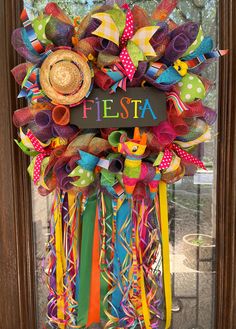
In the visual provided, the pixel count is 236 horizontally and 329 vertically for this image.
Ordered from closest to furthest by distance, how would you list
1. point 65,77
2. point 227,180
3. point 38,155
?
point 65,77 < point 38,155 < point 227,180

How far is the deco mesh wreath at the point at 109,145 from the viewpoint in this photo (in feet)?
2.11

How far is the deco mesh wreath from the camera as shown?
645 millimetres

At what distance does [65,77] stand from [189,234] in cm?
59

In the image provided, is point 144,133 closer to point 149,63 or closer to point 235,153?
point 149,63

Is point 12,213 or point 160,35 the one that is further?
point 12,213

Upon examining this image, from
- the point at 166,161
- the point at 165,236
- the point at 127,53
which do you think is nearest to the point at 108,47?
the point at 127,53

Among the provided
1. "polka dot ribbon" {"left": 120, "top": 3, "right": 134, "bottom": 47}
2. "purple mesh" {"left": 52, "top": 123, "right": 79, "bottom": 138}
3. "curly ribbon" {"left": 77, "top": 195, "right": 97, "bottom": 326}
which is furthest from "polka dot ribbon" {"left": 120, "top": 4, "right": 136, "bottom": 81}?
"curly ribbon" {"left": 77, "top": 195, "right": 97, "bottom": 326}

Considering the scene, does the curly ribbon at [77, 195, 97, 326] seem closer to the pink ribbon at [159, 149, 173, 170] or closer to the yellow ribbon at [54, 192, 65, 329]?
the yellow ribbon at [54, 192, 65, 329]

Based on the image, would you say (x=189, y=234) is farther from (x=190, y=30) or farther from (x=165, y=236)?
(x=190, y=30)

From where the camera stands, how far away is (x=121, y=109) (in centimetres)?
68

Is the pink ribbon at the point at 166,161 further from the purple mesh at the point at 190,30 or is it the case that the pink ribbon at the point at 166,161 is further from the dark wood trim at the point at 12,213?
the dark wood trim at the point at 12,213

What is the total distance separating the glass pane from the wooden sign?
293mm

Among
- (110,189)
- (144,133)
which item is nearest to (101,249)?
(110,189)

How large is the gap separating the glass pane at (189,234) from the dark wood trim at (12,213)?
0.04 metres
